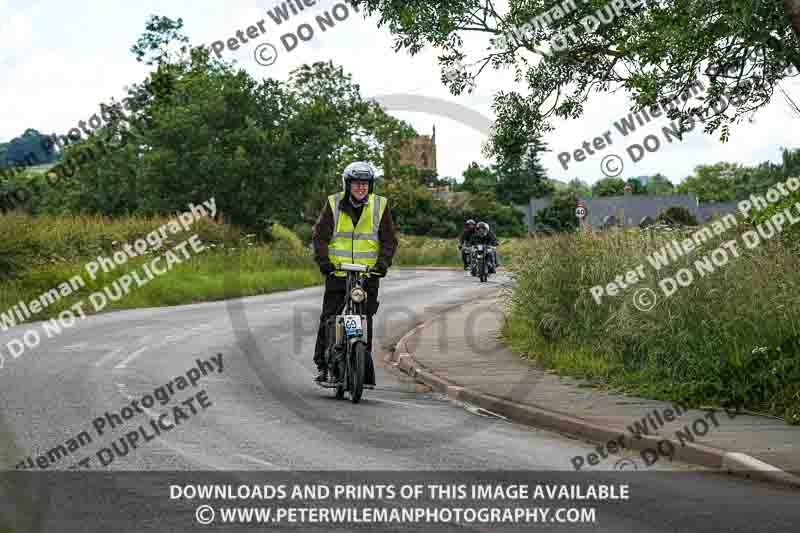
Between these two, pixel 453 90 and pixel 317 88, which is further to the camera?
pixel 317 88

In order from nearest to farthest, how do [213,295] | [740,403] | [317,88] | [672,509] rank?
1. [672,509]
2. [740,403]
3. [213,295]
4. [317,88]

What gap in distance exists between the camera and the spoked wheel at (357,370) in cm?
1179

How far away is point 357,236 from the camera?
12102 millimetres

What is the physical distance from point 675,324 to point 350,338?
367cm

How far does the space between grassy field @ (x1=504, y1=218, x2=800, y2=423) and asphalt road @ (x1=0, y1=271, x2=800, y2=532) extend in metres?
2.05

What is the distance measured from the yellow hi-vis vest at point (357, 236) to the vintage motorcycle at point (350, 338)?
7.3 inches

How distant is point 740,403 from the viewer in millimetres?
11102

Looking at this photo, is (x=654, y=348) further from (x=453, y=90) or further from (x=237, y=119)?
(x=237, y=119)

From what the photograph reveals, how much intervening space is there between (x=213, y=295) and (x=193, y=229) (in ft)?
26.2

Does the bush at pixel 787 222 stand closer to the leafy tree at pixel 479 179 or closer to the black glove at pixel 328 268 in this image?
the black glove at pixel 328 268

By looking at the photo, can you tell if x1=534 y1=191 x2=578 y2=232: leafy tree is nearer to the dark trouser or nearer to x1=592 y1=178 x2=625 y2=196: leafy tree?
x1=592 y1=178 x2=625 y2=196: leafy tree

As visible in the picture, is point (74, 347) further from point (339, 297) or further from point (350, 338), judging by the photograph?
point (350, 338)

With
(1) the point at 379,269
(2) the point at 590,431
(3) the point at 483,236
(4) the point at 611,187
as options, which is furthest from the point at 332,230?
(4) the point at 611,187

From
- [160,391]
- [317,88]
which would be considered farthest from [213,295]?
[317,88]
